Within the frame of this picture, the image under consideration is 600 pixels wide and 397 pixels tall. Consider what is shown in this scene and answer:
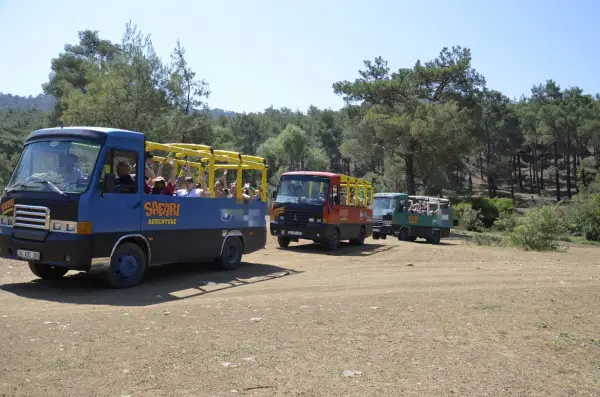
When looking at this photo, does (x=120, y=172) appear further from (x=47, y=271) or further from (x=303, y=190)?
(x=303, y=190)

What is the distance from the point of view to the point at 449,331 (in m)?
7.94

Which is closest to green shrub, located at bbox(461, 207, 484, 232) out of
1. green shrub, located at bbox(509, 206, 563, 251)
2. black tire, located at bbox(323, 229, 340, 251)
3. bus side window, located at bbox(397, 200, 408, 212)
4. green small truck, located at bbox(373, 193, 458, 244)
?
green small truck, located at bbox(373, 193, 458, 244)

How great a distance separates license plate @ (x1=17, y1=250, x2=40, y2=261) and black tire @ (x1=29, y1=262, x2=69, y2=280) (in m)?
1.18

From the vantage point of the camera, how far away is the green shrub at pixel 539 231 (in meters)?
25.0

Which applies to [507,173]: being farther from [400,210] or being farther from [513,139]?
[400,210]

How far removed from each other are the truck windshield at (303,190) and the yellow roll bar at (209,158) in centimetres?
500

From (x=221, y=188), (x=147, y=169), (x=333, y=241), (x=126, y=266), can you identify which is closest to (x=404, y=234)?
(x=333, y=241)

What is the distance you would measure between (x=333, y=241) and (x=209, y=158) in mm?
8565

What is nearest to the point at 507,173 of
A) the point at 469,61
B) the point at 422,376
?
the point at 469,61

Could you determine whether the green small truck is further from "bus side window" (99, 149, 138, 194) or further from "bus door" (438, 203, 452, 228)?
"bus side window" (99, 149, 138, 194)

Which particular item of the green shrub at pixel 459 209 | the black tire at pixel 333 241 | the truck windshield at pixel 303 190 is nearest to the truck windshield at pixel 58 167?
the truck windshield at pixel 303 190

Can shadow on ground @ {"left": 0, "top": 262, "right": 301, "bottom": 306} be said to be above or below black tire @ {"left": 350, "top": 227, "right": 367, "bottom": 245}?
below

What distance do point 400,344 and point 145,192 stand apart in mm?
6051

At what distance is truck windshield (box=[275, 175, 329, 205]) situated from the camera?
797 inches
